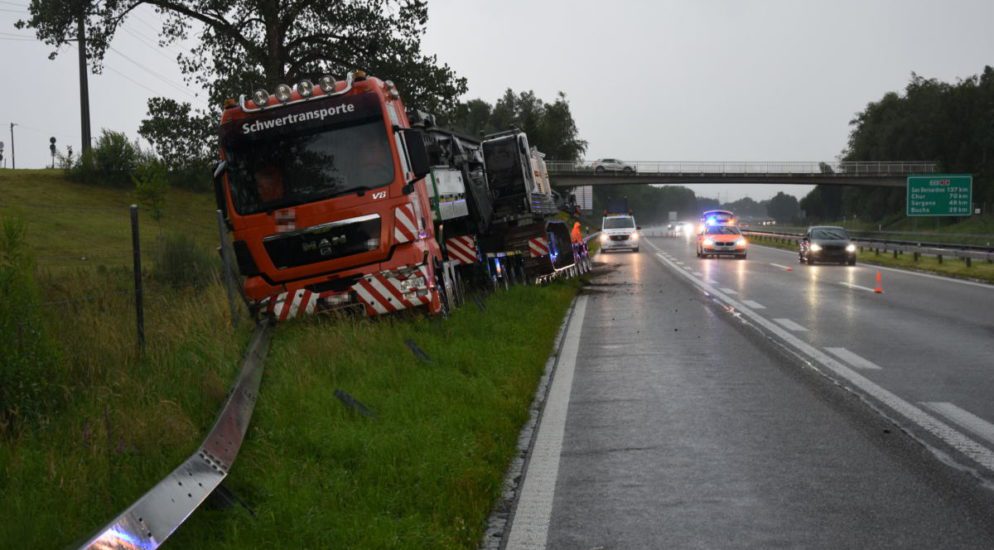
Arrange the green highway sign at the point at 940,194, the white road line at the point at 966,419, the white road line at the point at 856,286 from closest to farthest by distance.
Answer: the white road line at the point at 966,419
the white road line at the point at 856,286
the green highway sign at the point at 940,194

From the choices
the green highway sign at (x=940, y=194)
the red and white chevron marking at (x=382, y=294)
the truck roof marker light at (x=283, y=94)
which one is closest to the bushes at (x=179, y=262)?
the truck roof marker light at (x=283, y=94)

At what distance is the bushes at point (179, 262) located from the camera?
20.8m

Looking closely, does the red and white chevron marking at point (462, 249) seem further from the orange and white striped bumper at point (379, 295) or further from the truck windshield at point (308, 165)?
the truck windshield at point (308, 165)

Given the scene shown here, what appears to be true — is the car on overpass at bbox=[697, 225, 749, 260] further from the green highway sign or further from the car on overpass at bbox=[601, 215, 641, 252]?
the car on overpass at bbox=[601, 215, 641, 252]

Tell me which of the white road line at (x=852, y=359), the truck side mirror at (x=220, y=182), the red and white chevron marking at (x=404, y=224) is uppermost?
the truck side mirror at (x=220, y=182)

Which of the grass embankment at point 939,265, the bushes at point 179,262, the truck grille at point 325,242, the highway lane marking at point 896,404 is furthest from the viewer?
the grass embankment at point 939,265

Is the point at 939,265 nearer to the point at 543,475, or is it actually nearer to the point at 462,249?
the point at 462,249

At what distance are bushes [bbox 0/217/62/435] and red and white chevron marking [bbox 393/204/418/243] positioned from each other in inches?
231

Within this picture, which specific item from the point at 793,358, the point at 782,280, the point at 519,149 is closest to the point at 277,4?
the point at 519,149

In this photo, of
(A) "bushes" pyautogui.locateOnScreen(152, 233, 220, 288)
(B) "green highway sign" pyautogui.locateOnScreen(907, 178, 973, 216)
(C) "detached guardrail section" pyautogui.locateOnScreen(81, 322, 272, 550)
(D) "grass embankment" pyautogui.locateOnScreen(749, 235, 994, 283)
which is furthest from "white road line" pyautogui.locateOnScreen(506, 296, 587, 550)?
(B) "green highway sign" pyautogui.locateOnScreen(907, 178, 973, 216)

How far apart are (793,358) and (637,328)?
12.7 feet

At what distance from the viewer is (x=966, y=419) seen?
298 inches

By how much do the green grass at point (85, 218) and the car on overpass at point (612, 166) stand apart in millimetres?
45420

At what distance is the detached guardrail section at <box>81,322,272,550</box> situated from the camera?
13.4 ft
